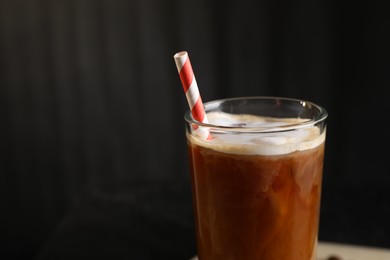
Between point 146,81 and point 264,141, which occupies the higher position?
point 264,141

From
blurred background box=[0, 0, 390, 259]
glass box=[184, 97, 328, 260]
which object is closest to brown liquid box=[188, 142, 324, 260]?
glass box=[184, 97, 328, 260]

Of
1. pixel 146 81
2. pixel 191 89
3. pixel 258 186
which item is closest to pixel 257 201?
pixel 258 186

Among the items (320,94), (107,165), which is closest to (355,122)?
(320,94)

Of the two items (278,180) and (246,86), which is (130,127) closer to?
(246,86)

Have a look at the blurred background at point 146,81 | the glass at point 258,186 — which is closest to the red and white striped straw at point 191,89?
the glass at point 258,186

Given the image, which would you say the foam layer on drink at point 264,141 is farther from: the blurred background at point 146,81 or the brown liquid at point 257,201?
the blurred background at point 146,81

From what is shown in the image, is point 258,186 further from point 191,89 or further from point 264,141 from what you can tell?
point 191,89
